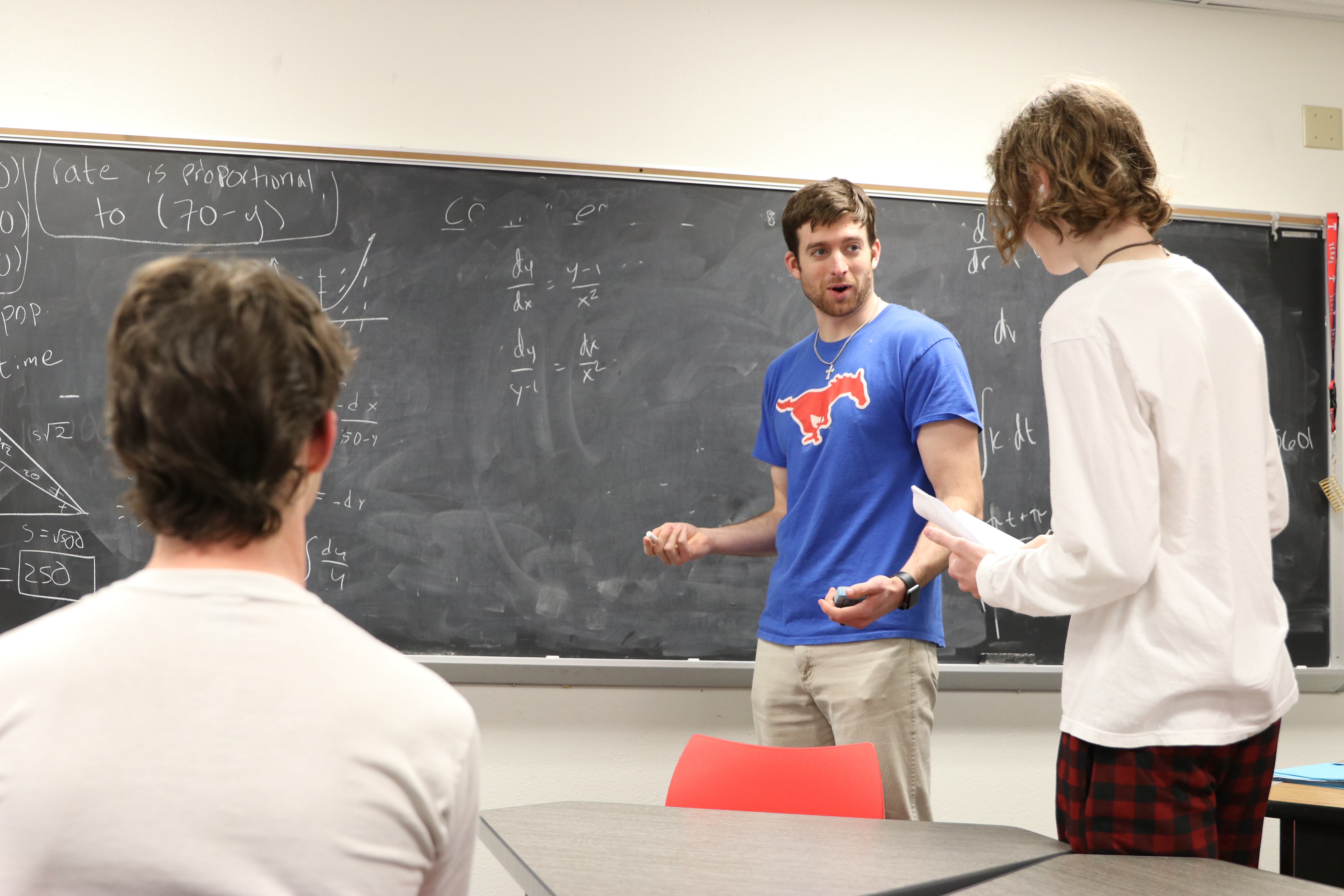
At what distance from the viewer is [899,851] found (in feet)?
4.36

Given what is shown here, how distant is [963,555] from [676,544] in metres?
0.93

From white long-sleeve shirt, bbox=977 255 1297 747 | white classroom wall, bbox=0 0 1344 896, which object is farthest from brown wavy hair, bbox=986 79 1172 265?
white classroom wall, bbox=0 0 1344 896

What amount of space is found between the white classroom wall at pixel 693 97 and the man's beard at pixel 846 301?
77 cm

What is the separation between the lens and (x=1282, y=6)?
307cm

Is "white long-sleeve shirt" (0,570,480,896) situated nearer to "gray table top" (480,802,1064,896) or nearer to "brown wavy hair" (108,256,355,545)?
"brown wavy hair" (108,256,355,545)

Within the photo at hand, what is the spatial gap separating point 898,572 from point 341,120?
6.25ft

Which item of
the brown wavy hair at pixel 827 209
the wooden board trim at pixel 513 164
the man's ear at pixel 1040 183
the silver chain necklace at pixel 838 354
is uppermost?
Result: the wooden board trim at pixel 513 164

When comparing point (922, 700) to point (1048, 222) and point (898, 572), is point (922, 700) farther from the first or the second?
point (1048, 222)

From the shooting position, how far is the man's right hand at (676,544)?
2309mm

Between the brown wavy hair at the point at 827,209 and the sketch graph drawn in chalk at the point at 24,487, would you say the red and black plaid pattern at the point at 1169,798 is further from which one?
the sketch graph drawn in chalk at the point at 24,487

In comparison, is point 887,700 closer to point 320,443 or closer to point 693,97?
point 320,443

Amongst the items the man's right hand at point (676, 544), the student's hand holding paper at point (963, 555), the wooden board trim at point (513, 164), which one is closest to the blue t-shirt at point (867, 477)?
the man's right hand at point (676, 544)

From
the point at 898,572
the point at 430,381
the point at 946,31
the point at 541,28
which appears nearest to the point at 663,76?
the point at 541,28

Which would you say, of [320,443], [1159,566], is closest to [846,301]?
[1159,566]
